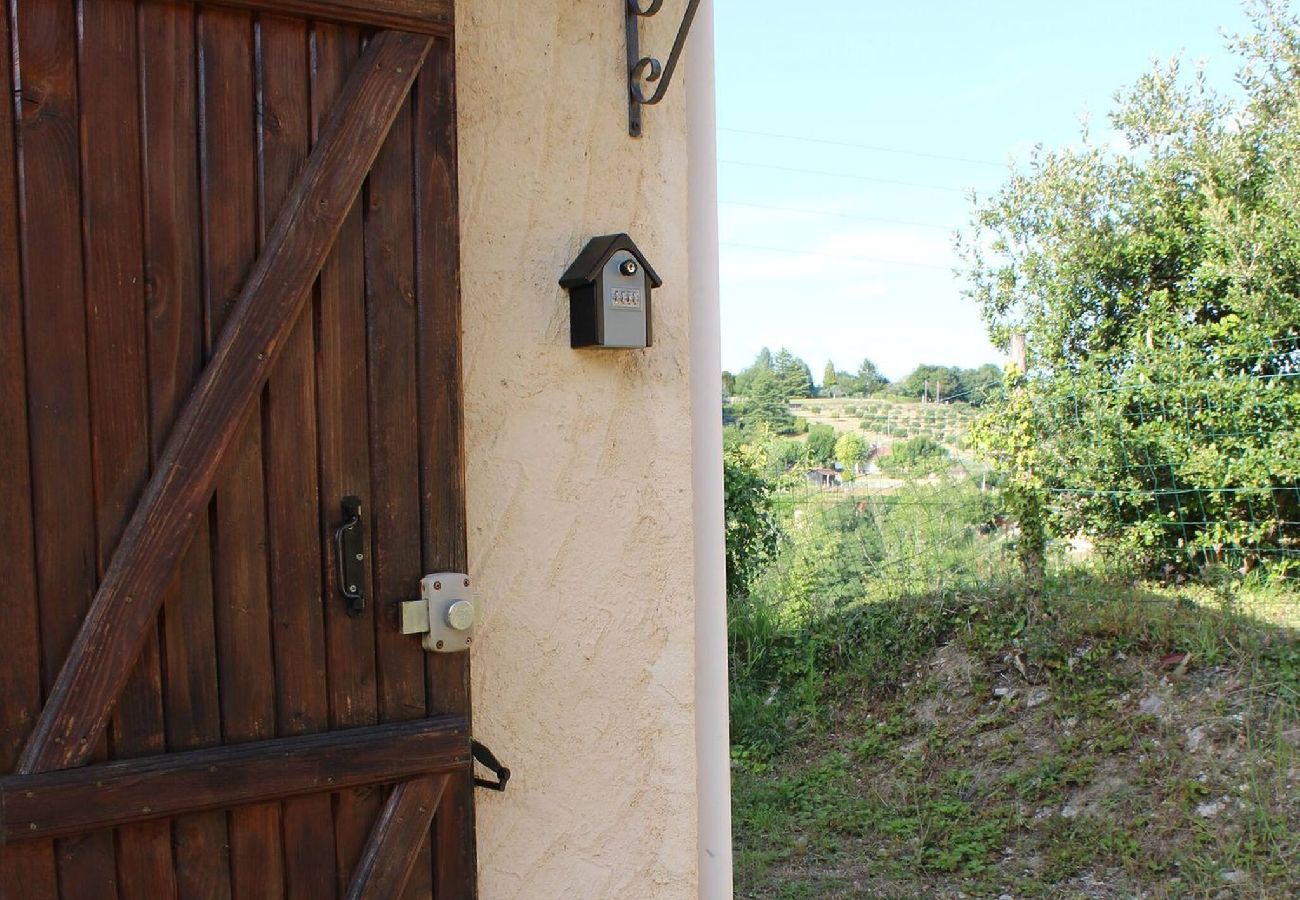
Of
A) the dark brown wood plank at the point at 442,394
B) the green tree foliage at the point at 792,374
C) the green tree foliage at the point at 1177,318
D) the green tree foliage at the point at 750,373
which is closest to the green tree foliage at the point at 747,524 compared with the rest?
the green tree foliage at the point at 1177,318

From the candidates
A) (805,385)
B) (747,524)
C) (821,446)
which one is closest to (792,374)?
(805,385)

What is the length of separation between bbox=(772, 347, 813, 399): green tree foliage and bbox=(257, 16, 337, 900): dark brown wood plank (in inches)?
257

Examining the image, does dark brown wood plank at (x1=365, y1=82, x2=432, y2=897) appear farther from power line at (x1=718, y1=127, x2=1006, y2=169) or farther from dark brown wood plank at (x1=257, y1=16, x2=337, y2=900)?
power line at (x1=718, y1=127, x2=1006, y2=169)

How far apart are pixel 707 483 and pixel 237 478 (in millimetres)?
1126

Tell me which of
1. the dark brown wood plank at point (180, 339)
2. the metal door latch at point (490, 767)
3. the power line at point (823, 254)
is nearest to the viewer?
the dark brown wood plank at point (180, 339)

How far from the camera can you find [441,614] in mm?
1925

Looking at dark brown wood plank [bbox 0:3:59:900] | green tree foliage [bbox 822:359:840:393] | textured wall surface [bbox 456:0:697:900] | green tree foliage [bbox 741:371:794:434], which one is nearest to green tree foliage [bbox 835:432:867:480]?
green tree foliage [bbox 741:371:794:434]

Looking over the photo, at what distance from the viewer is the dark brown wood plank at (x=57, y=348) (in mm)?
1621

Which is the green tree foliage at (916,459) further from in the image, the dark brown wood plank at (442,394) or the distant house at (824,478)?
the dark brown wood plank at (442,394)

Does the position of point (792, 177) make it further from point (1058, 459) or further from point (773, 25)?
point (1058, 459)

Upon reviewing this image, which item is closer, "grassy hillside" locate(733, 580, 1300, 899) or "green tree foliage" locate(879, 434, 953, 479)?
"grassy hillside" locate(733, 580, 1300, 899)

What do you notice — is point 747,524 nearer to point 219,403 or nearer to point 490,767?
point 490,767

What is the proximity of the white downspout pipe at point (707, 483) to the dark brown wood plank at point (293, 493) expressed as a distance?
0.96m

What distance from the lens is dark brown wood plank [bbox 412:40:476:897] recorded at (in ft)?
6.34
